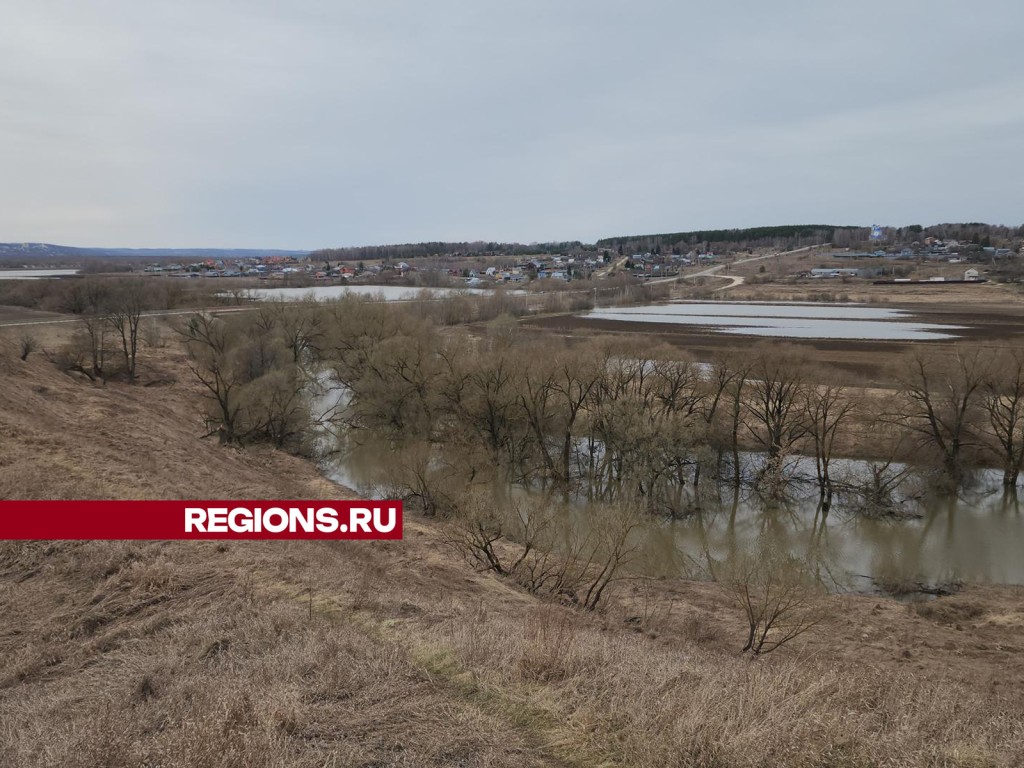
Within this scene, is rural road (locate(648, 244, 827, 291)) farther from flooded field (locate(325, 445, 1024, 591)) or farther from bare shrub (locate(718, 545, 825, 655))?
bare shrub (locate(718, 545, 825, 655))

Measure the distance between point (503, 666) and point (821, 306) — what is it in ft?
277

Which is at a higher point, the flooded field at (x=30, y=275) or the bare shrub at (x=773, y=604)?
the flooded field at (x=30, y=275)

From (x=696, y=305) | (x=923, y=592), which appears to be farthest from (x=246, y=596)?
(x=696, y=305)

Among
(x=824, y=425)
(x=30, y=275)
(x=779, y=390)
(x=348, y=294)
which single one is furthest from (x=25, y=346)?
(x=30, y=275)

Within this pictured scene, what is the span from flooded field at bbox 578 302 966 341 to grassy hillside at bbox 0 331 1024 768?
4396 centimetres

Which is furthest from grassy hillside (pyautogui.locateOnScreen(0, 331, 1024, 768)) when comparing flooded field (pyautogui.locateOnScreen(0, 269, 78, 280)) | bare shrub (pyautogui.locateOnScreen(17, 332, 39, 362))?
flooded field (pyautogui.locateOnScreen(0, 269, 78, 280))

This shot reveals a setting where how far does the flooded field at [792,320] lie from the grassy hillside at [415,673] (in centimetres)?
4396

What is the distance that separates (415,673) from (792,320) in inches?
2638

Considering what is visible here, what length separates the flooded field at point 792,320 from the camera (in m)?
52.4

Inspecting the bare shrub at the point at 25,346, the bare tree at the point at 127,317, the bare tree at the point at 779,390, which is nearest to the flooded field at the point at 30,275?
the bare tree at the point at 127,317

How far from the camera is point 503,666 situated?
21.5 ft

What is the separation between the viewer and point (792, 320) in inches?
2552

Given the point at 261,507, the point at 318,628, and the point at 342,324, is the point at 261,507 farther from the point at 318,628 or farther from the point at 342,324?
the point at 342,324

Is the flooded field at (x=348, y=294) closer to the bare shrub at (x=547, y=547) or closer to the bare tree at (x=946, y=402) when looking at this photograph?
the bare shrub at (x=547, y=547)
